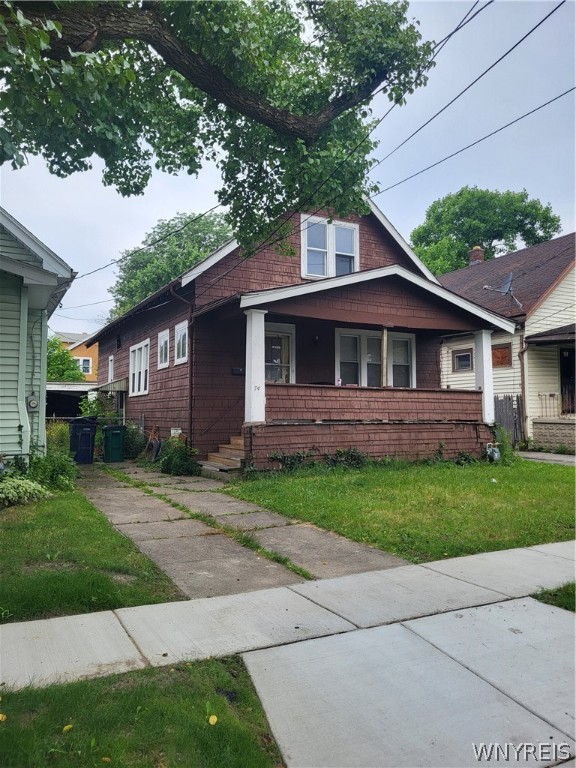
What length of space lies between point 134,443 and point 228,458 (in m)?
5.66

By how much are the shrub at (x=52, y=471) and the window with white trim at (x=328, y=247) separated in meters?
8.06

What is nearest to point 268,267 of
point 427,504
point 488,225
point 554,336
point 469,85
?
point 469,85

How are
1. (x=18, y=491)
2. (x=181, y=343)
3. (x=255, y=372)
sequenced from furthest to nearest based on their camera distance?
(x=181, y=343)
(x=255, y=372)
(x=18, y=491)

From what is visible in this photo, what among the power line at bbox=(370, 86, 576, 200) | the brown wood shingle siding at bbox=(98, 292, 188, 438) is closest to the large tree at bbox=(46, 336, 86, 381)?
the brown wood shingle siding at bbox=(98, 292, 188, 438)

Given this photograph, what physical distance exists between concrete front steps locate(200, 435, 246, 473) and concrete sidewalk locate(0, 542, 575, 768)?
672 cm

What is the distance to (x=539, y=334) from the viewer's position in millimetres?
18172

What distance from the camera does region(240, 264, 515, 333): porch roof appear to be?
10.8m

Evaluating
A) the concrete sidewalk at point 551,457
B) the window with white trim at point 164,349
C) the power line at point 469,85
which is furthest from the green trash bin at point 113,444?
the concrete sidewalk at point 551,457

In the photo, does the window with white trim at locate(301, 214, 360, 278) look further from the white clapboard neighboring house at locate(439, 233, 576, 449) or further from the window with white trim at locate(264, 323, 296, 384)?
the white clapboard neighboring house at locate(439, 233, 576, 449)

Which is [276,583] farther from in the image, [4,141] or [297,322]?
[297,322]

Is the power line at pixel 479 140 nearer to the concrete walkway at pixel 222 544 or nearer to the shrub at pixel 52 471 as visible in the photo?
the concrete walkway at pixel 222 544

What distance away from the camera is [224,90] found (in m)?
6.28

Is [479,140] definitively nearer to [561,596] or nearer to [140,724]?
[561,596]

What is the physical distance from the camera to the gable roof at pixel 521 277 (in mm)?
19141
